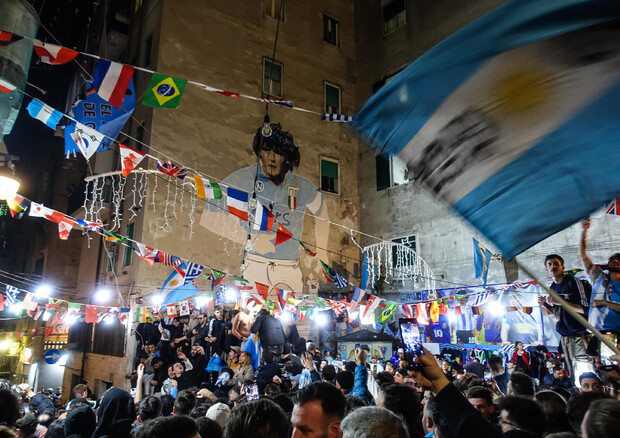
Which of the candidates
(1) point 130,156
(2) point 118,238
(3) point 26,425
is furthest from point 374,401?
(2) point 118,238

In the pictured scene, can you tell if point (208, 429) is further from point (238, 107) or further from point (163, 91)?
point (238, 107)

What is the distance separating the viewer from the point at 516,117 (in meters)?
2.34

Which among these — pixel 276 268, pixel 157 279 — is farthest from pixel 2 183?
pixel 276 268

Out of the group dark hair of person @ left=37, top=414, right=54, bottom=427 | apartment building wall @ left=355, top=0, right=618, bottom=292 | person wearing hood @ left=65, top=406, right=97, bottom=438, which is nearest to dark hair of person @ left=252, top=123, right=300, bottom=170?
apartment building wall @ left=355, top=0, right=618, bottom=292

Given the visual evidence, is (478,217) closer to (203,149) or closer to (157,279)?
(157,279)

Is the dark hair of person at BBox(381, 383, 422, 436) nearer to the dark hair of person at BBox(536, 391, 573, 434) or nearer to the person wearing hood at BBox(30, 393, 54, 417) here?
the dark hair of person at BBox(536, 391, 573, 434)

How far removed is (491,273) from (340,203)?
24.1 feet

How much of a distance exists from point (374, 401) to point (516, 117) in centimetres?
417

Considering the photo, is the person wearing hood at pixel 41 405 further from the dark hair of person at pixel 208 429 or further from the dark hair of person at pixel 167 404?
the dark hair of person at pixel 208 429

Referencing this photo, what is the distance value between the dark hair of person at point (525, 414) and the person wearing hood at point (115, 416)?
13.8 feet

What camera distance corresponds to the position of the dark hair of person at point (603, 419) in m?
2.17

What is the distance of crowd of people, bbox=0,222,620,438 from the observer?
2258 mm

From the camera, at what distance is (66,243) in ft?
84.3

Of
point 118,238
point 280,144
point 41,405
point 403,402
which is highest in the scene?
point 280,144
